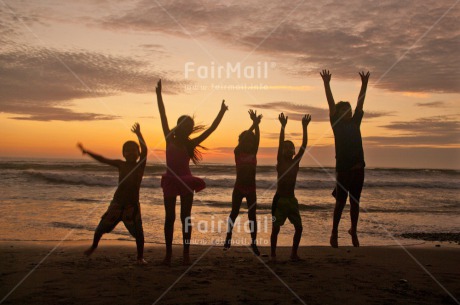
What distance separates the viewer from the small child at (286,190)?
6914 millimetres

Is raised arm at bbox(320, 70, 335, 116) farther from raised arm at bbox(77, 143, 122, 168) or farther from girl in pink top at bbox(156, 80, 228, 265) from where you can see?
raised arm at bbox(77, 143, 122, 168)

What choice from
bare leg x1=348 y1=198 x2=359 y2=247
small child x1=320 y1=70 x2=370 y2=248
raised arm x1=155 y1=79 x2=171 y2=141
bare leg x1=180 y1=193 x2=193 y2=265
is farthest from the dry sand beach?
raised arm x1=155 y1=79 x2=171 y2=141

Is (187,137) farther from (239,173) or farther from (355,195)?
(355,195)

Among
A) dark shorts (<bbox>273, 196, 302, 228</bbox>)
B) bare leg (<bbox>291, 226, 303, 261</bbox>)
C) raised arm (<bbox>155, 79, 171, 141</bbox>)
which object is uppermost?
raised arm (<bbox>155, 79, 171, 141</bbox>)

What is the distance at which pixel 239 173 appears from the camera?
24.5ft

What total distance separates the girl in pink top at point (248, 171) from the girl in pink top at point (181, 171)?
108cm

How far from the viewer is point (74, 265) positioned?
6.23m

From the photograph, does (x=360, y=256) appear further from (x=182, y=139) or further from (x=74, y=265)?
(x=74, y=265)

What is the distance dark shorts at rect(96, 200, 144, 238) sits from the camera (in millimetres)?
6297

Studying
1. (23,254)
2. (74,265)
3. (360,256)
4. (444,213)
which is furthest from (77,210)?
(444,213)

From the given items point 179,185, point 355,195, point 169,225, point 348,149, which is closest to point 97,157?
point 179,185

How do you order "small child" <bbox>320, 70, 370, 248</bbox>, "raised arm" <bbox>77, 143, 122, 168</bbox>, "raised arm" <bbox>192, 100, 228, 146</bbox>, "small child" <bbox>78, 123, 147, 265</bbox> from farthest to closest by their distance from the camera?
1. "small child" <bbox>320, 70, 370, 248</bbox>
2. "raised arm" <bbox>192, 100, 228, 146</bbox>
3. "small child" <bbox>78, 123, 147, 265</bbox>
4. "raised arm" <bbox>77, 143, 122, 168</bbox>

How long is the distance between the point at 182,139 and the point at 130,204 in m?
1.19

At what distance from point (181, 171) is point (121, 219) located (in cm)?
108
